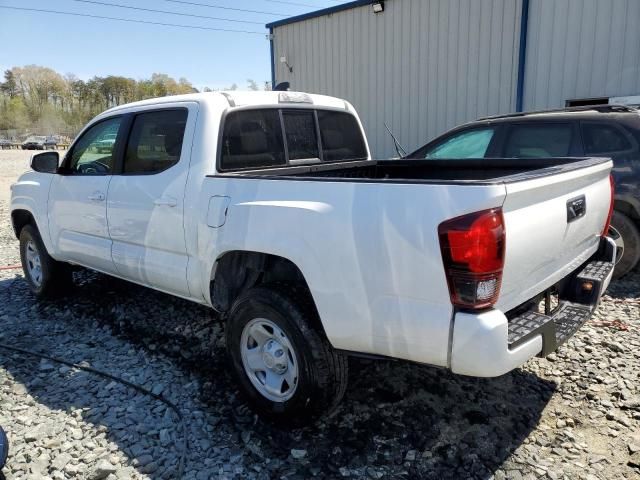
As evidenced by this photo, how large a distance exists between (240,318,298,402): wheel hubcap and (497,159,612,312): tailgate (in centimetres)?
119

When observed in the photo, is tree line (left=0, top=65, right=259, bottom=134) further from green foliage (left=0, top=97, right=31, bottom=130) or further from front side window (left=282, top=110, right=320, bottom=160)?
front side window (left=282, top=110, right=320, bottom=160)

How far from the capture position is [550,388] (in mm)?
3201

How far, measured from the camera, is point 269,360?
9.34 ft

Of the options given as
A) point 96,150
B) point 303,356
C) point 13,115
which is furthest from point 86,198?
point 13,115

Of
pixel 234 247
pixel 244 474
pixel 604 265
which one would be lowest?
pixel 244 474

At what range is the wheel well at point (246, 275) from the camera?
9.30ft

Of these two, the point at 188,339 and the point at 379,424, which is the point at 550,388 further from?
the point at 188,339

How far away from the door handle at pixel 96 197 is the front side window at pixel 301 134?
5.01ft

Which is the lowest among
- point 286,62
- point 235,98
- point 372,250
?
point 372,250

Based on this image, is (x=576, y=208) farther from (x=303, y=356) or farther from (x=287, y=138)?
(x=287, y=138)

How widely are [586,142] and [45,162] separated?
17.3ft

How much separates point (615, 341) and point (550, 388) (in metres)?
1.00

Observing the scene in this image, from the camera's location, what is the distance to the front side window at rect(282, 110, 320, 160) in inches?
149

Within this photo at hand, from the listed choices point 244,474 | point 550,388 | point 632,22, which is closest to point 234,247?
point 244,474
